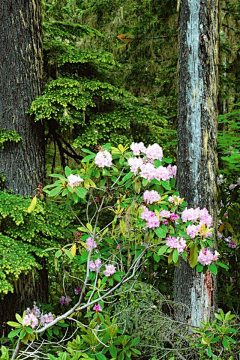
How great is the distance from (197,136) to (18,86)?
61.6 inches

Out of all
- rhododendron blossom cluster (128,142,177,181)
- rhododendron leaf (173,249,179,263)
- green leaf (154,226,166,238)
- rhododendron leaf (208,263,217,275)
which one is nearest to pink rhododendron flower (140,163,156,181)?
rhododendron blossom cluster (128,142,177,181)

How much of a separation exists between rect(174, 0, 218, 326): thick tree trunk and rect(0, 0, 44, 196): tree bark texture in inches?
51.1

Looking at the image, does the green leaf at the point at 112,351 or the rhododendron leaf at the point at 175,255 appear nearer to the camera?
the rhododendron leaf at the point at 175,255

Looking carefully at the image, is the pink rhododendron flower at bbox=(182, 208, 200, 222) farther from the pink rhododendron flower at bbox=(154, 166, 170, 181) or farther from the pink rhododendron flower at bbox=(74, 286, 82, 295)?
the pink rhododendron flower at bbox=(74, 286, 82, 295)

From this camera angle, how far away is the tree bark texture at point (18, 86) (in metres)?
3.69

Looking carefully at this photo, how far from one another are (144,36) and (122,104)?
317cm

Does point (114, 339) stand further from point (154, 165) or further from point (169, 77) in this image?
point (169, 77)

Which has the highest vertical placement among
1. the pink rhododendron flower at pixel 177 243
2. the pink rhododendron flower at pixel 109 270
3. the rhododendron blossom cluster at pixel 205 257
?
the pink rhododendron flower at pixel 177 243

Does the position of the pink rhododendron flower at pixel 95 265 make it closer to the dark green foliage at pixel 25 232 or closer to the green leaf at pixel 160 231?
the dark green foliage at pixel 25 232

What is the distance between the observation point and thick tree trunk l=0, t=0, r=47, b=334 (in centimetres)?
368

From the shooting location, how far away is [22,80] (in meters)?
3.74

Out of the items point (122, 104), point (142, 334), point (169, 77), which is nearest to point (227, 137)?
point (122, 104)

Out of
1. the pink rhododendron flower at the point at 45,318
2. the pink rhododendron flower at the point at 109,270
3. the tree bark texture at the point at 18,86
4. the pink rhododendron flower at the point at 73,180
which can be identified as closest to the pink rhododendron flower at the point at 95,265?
the pink rhododendron flower at the point at 109,270

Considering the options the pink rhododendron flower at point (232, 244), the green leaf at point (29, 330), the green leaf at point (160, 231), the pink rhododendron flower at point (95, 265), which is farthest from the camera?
the pink rhododendron flower at point (232, 244)
